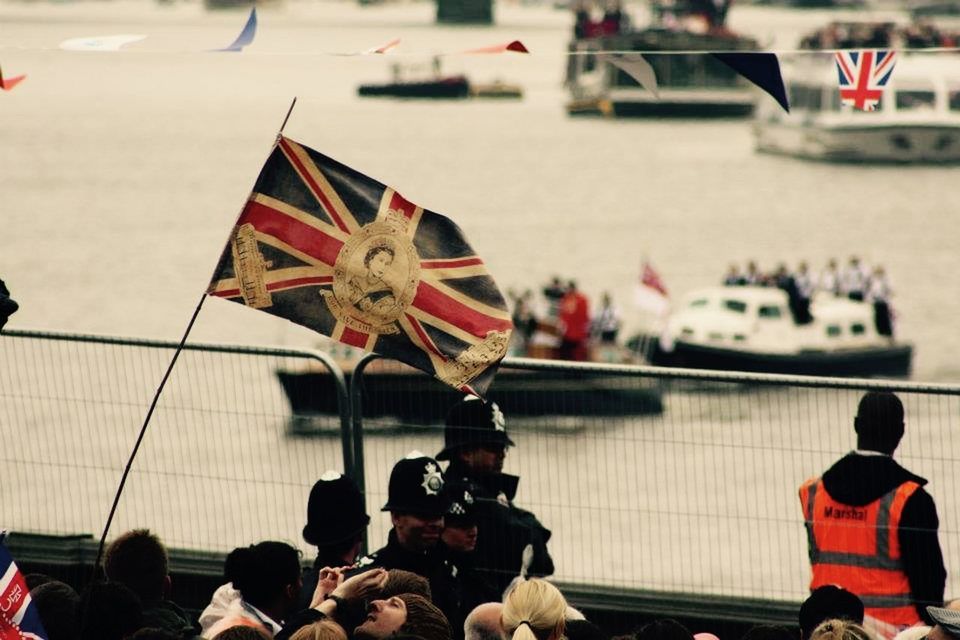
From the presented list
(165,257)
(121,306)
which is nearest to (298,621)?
(121,306)

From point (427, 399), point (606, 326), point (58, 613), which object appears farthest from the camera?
point (606, 326)

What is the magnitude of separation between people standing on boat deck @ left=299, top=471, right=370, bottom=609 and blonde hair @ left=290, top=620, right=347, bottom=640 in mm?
1259

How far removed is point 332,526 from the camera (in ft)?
21.3

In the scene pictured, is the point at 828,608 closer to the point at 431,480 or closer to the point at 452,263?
the point at 431,480

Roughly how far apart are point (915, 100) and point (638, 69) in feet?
214

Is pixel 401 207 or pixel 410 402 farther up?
pixel 401 207

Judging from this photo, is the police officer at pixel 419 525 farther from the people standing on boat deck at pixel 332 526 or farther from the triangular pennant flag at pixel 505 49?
the triangular pennant flag at pixel 505 49

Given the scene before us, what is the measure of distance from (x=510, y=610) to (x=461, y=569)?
1.38m

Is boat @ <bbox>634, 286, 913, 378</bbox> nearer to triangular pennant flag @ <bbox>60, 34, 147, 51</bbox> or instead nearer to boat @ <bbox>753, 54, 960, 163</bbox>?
triangular pennant flag @ <bbox>60, 34, 147, 51</bbox>

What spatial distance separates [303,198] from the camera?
6328 mm

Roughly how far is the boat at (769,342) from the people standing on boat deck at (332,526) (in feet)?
85.8

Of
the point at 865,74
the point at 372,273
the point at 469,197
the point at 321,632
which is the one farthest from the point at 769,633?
the point at 469,197

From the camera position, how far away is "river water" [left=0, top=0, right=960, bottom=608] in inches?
1660

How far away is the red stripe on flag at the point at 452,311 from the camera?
6.38 m
